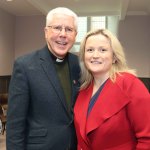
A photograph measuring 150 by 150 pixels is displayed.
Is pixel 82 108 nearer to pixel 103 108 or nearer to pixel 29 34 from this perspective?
pixel 103 108

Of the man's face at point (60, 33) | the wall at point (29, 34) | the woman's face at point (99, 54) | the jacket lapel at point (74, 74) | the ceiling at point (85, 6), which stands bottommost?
the jacket lapel at point (74, 74)

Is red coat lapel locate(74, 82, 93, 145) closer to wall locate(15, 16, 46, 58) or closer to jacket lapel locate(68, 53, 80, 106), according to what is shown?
jacket lapel locate(68, 53, 80, 106)

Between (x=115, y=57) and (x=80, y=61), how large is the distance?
0.30 metres

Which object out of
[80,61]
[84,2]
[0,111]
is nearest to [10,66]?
[0,111]

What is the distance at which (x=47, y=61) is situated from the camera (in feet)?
6.23

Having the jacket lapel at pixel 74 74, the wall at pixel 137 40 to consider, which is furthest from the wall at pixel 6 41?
the jacket lapel at pixel 74 74

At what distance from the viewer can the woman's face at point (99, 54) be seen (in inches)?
68.8

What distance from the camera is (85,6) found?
26.9 ft

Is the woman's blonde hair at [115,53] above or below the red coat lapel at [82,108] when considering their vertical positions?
above

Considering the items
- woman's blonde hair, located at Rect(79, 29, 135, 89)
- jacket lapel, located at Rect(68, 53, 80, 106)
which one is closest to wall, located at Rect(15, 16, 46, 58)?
jacket lapel, located at Rect(68, 53, 80, 106)

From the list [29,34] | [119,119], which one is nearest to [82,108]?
[119,119]

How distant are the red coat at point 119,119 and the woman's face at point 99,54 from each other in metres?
0.10

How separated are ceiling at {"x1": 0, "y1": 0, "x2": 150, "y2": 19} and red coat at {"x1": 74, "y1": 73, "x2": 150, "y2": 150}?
5536 mm

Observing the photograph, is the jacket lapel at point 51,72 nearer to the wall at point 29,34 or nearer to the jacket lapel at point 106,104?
the jacket lapel at point 106,104
